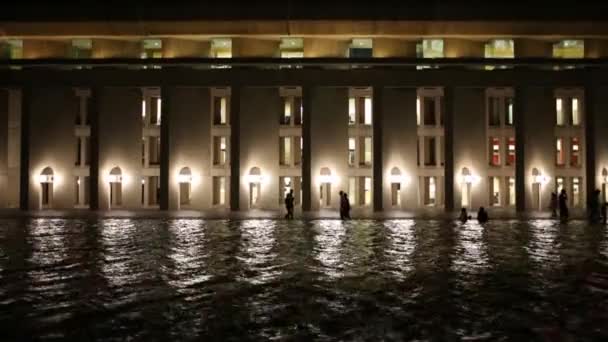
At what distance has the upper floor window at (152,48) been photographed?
37625mm

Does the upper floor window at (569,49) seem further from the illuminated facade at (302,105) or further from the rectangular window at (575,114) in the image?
the rectangular window at (575,114)

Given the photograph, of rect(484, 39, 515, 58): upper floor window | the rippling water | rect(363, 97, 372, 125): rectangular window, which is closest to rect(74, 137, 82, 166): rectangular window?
rect(363, 97, 372, 125): rectangular window

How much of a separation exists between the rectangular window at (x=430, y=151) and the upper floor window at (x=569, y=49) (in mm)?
9521

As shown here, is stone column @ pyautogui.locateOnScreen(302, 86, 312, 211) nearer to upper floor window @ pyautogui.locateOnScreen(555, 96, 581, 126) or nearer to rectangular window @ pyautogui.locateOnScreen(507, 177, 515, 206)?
rectangular window @ pyautogui.locateOnScreen(507, 177, 515, 206)

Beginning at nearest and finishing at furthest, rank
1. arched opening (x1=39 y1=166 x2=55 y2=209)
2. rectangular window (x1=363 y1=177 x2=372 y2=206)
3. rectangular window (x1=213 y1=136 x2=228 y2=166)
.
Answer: arched opening (x1=39 y1=166 x2=55 y2=209)
rectangular window (x1=363 y1=177 x2=372 y2=206)
rectangular window (x1=213 y1=136 x2=228 y2=166)

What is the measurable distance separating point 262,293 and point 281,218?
19.8 meters

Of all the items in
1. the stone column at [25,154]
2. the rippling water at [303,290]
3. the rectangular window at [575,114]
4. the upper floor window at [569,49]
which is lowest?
the rippling water at [303,290]

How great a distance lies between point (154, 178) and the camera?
4088cm

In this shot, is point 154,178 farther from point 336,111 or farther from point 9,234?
point 9,234

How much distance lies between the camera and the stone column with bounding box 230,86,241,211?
117 feet

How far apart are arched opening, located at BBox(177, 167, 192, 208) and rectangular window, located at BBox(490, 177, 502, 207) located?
2066 cm

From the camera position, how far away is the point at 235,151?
35.6 meters

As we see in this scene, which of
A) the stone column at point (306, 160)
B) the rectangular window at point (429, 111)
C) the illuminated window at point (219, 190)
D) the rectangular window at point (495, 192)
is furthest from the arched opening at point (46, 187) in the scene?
the rectangular window at point (495, 192)

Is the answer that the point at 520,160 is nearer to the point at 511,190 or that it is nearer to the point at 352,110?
the point at 511,190
